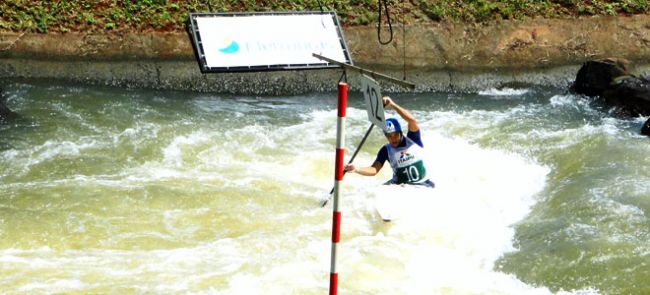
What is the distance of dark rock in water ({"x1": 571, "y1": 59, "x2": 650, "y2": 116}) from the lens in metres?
14.1

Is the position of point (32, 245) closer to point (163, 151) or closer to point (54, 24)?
point (163, 151)

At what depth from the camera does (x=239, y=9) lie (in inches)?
662

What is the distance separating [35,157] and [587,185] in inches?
243

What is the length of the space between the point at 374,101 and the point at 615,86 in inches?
341

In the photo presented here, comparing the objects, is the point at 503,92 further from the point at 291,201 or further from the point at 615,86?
the point at 291,201

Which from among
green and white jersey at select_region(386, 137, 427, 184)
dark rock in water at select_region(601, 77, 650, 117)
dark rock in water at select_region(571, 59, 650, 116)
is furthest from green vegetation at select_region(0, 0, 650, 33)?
green and white jersey at select_region(386, 137, 427, 184)

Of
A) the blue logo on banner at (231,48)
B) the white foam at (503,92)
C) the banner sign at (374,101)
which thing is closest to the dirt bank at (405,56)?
Answer: the white foam at (503,92)

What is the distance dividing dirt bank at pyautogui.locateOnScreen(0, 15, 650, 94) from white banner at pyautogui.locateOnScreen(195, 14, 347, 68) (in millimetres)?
2028

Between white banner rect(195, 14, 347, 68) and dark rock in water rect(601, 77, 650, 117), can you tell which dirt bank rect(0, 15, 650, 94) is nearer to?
dark rock in water rect(601, 77, 650, 117)

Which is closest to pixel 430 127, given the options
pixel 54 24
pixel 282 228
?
pixel 282 228

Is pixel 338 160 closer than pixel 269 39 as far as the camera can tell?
Yes

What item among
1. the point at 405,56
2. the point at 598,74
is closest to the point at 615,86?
the point at 598,74

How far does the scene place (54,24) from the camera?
15477mm

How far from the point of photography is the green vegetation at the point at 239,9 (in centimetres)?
1555
